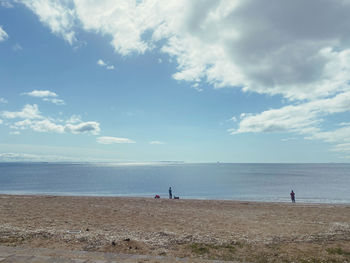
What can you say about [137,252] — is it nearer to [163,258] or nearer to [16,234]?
[163,258]

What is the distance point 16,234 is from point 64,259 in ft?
16.5

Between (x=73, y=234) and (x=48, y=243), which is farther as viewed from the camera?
(x=73, y=234)

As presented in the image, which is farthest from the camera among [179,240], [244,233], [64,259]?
[244,233]

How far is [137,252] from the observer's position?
29.9 ft

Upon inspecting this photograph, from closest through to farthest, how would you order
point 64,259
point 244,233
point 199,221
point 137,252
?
1. point 64,259
2. point 137,252
3. point 244,233
4. point 199,221

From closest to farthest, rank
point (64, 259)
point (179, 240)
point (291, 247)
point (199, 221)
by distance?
point (64, 259) < point (291, 247) < point (179, 240) < point (199, 221)

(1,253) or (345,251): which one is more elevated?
(1,253)

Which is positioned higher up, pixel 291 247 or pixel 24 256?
pixel 24 256

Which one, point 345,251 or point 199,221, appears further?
point 199,221

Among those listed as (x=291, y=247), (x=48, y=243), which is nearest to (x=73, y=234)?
(x=48, y=243)

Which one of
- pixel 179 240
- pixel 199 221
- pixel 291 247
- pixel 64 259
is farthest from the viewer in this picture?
pixel 199 221

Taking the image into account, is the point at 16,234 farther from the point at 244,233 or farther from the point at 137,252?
the point at 244,233

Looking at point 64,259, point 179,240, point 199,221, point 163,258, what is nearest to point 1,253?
point 64,259

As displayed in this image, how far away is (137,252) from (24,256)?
159 inches
